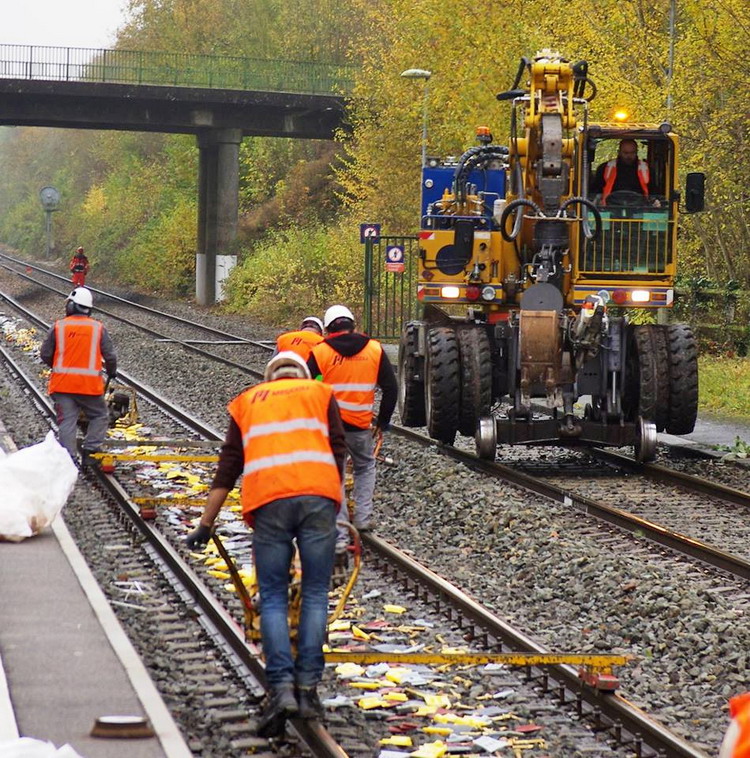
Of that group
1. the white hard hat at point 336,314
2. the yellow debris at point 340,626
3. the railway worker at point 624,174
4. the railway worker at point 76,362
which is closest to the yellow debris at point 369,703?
the yellow debris at point 340,626

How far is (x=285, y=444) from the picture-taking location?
291 inches

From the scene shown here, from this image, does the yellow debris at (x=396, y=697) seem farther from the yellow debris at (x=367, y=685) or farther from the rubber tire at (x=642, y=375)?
the rubber tire at (x=642, y=375)

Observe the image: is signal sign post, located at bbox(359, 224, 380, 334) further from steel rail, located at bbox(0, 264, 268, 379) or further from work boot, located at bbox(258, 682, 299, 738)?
work boot, located at bbox(258, 682, 299, 738)

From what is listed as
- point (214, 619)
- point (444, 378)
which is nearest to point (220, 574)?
point (214, 619)

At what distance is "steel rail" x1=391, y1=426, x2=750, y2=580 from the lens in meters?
11.3

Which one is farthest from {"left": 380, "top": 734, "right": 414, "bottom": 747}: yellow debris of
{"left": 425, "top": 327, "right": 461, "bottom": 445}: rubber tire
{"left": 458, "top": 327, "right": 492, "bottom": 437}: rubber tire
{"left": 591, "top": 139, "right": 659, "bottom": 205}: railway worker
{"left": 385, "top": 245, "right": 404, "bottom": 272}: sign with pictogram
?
{"left": 385, "top": 245, "right": 404, "bottom": 272}: sign with pictogram

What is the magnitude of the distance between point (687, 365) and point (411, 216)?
956 inches

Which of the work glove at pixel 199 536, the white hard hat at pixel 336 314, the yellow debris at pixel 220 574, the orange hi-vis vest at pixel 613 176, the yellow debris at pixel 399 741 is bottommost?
the yellow debris at pixel 399 741

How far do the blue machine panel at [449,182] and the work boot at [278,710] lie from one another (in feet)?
37.5

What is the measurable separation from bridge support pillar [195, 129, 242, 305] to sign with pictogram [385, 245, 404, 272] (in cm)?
1929

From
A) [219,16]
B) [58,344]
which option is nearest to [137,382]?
[58,344]

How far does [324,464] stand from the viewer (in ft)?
24.5

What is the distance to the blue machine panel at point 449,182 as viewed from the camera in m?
18.6

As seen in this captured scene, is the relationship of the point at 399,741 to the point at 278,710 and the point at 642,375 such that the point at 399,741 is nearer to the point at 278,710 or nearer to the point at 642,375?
the point at 278,710
